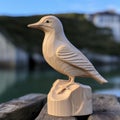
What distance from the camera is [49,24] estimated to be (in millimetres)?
1519

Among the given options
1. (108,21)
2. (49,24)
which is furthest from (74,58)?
(108,21)

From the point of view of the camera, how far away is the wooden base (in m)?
1.46

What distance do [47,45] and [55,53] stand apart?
5 cm

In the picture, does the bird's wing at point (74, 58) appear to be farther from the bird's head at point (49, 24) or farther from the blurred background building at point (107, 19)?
the blurred background building at point (107, 19)

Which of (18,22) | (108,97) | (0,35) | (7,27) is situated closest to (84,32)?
(18,22)

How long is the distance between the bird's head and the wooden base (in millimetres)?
241

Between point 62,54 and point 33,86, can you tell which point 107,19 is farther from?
point 62,54

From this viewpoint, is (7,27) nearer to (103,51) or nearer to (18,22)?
(18,22)

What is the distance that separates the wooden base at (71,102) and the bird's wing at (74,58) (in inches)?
3.0

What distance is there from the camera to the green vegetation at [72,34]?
16.4 metres

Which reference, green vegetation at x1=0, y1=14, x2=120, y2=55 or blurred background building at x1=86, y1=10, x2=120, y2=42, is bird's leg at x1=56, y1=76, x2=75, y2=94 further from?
blurred background building at x1=86, y1=10, x2=120, y2=42

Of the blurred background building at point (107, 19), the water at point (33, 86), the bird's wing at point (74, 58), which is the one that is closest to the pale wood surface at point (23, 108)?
the bird's wing at point (74, 58)

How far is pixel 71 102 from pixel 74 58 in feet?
0.57

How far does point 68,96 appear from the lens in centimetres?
146
